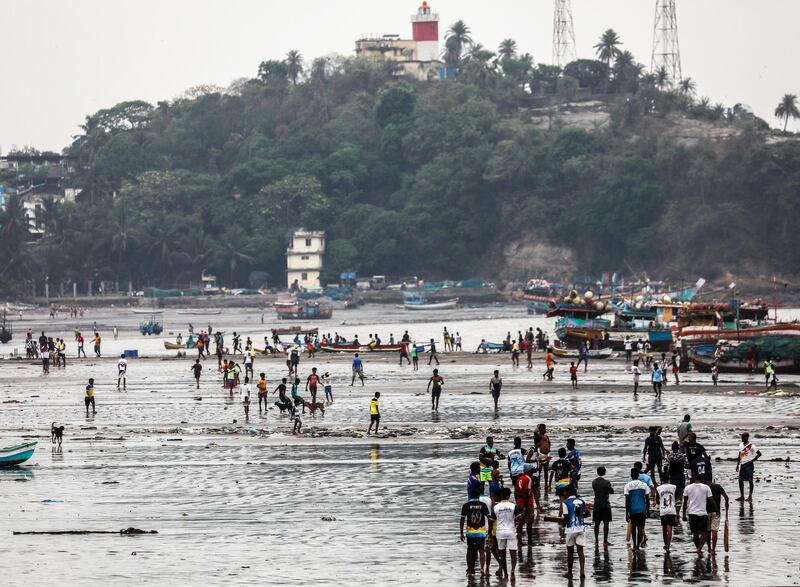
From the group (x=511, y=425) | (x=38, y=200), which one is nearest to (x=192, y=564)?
(x=511, y=425)

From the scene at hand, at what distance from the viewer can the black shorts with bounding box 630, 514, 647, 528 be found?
76.4ft

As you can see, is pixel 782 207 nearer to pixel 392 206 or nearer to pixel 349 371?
pixel 392 206

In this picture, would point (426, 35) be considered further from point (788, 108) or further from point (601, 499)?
point (601, 499)

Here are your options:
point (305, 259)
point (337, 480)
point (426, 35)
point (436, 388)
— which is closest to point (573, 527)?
point (337, 480)

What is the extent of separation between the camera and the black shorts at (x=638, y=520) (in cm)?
2328

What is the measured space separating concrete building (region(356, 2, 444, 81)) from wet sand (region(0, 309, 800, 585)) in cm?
13840

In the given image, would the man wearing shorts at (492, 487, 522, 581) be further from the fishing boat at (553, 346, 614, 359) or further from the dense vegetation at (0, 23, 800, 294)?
the dense vegetation at (0, 23, 800, 294)

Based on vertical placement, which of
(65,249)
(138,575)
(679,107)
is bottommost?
(138,575)

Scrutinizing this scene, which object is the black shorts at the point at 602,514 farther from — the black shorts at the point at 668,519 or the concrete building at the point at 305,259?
the concrete building at the point at 305,259

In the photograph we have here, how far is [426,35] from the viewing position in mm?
196375

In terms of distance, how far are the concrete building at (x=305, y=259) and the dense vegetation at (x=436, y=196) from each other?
5.96ft

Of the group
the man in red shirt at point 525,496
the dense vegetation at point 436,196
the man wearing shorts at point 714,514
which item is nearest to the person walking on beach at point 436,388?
the man in red shirt at point 525,496

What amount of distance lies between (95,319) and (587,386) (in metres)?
78.4

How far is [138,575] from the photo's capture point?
75.5ft
